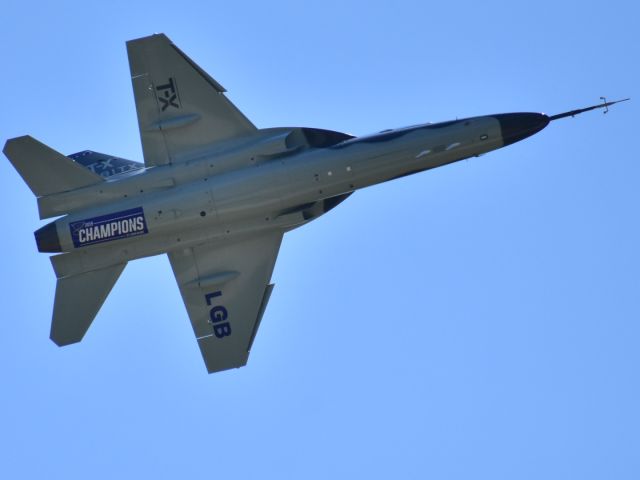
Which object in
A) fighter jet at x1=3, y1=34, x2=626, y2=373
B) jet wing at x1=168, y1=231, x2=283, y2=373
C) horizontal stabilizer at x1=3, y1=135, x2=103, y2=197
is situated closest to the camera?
fighter jet at x1=3, y1=34, x2=626, y2=373

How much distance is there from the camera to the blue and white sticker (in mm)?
23266

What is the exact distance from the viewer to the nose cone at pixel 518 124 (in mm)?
23359

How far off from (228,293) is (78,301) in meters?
3.81

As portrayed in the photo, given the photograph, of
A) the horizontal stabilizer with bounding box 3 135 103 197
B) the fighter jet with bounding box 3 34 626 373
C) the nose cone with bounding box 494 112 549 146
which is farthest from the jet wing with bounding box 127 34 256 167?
the nose cone with bounding box 494 112 549 146

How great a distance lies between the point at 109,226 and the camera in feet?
76.4

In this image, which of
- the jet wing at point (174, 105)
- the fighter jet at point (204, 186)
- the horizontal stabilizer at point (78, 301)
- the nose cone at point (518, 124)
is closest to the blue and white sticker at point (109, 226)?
the fighter jet at point (204, 186)

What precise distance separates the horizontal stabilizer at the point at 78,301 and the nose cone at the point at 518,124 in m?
10.1

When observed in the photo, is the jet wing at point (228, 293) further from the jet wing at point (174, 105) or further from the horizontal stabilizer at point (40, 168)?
the horizontal stabilizer at point (40, 168)

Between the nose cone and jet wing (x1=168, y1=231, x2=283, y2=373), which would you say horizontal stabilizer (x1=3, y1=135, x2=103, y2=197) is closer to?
jet wing (x1=168, y1=231, x2=283, y2=373)

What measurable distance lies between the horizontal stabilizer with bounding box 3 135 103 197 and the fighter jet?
0.03 meters

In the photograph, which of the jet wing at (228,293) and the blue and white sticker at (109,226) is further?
the jet wing at (228,293)

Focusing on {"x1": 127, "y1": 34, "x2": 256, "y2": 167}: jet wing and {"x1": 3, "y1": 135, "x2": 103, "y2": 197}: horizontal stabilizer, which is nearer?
{"x1": 3, "y1": 135, "x2": 103, "y2": 197}: horizontal stabilizer

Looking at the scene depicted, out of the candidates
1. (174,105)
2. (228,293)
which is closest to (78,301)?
(228,293)

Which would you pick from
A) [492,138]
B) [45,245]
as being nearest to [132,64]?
[45,245]
